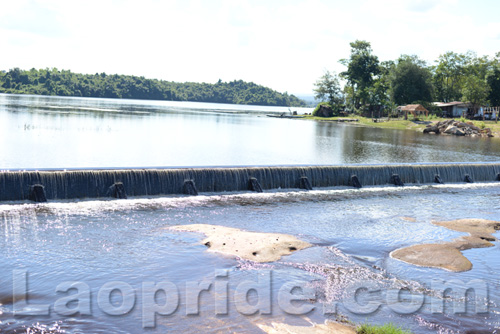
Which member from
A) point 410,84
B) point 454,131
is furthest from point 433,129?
point 410,84

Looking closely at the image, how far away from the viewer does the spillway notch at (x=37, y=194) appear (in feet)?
56.0

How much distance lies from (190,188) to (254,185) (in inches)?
124

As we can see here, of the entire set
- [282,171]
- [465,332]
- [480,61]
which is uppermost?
[480,61]

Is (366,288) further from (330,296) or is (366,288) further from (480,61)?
(480,61)

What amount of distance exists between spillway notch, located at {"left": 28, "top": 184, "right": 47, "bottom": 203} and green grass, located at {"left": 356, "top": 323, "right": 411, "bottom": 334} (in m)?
12.7

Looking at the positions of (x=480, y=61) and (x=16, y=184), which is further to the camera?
(x=480, y=61)

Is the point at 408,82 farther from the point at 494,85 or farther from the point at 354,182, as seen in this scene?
the point at 354,182

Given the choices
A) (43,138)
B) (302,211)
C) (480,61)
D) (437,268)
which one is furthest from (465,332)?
(480,61)

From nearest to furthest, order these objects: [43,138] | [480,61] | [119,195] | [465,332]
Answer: [465,332], [119,195], [43,138], [480,61]

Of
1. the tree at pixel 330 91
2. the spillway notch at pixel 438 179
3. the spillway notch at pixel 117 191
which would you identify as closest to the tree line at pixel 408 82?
the tree at pixel 330 91

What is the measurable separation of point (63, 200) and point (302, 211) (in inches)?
360

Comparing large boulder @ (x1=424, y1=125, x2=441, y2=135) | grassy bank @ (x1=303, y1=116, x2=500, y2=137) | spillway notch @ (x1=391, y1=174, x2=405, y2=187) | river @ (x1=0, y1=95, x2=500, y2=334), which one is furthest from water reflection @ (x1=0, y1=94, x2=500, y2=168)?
grassy bank @ (x1=303, y1=116, x2=500, y2=137)

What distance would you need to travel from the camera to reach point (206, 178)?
20781 mm

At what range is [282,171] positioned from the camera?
75.3 ft
